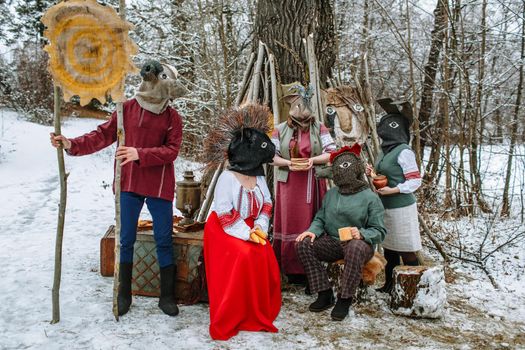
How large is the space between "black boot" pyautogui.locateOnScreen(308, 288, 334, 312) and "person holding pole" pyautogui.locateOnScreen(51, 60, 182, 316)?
3.41 feet

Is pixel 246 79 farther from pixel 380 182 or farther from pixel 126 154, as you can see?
pixel 126 154

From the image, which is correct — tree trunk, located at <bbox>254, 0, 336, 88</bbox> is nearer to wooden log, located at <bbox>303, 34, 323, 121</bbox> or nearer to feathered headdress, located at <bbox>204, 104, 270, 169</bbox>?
wooden log, located at <bbox>303, 34, 323, 121</bbox>

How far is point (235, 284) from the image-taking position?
3.21 metres

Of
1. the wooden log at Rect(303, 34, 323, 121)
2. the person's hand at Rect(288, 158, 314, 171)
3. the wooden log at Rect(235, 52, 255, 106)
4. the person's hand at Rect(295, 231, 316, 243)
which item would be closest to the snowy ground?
the person's hand at Rect(295, 231, 316, 243)

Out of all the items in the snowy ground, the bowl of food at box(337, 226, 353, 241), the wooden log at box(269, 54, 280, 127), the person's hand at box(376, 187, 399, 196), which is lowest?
the snowy ground

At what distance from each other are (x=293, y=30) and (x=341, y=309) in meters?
2.76

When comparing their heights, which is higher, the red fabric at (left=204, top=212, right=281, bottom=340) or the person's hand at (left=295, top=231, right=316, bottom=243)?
the person's hand at (left=295, top=231, right=316, bottom=243)

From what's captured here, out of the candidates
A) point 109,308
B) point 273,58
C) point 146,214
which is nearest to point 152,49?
point 146,214

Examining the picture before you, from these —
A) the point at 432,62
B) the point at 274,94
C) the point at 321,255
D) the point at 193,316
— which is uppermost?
the point at 432,62

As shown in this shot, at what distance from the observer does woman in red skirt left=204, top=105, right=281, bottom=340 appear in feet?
10.6

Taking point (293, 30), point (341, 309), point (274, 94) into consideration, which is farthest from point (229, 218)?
point (293, 30)

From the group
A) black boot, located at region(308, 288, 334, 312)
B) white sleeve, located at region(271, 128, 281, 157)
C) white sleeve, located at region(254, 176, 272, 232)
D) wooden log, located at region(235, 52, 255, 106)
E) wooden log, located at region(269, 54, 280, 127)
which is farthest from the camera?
wooden log, located at region(235, 52, 255, 106)

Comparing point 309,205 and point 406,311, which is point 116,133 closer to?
point 309,205

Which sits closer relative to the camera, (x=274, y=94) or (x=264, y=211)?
(x=264, y=211)
